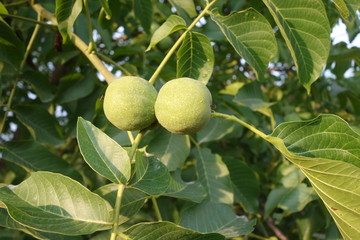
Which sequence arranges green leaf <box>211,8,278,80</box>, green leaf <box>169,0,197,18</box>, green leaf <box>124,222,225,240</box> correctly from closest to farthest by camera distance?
1. green leaf <box>124,222,225,240</box>
2. green leaf <box>211,8,278,80</box>
3. green leaf <box>169,0,197,18</box>

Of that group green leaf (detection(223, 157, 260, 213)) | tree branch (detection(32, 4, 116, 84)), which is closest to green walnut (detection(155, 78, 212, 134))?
tree branch (detection(32, 4, 116, 84))

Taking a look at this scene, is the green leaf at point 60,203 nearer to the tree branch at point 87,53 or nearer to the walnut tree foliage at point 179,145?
the walnut tree foliage at point 179,145

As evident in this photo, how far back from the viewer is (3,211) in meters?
1.12

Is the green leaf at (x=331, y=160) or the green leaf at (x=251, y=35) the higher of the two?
the green leaf at (x=251, y=35)

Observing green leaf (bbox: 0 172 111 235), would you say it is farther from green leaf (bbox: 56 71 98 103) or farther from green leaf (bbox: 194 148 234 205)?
green leaf (bbox: 56 71 98 103)

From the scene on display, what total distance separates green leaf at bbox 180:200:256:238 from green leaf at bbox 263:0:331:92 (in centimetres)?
53

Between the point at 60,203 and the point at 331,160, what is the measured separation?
70 cm

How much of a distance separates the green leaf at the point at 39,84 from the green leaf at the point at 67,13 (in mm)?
489

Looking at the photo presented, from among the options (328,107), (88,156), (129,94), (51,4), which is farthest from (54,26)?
(328,107)

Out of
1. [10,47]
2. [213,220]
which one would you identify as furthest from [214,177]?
[10,47]

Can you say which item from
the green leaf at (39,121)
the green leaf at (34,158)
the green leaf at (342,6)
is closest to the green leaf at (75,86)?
the green leaf at (39,121)

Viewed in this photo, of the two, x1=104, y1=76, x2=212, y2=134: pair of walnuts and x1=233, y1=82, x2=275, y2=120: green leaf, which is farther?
x1=233, y1=82, x2=275, y2=120: green leaf

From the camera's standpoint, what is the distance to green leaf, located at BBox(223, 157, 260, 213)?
1840 mm

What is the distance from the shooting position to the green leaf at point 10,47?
164cm
